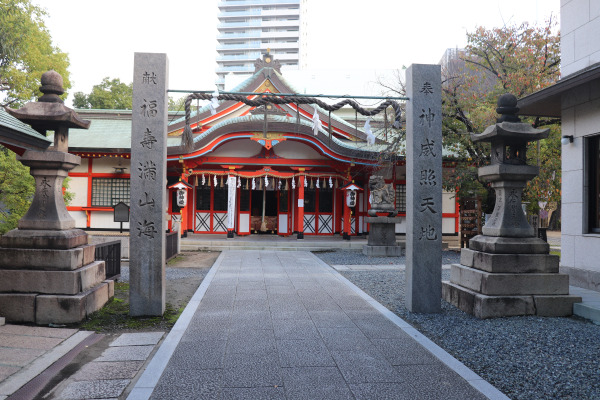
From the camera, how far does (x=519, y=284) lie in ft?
19.7

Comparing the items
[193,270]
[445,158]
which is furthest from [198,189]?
[445,158]

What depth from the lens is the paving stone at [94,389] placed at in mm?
3365

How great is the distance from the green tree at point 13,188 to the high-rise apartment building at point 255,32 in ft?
210

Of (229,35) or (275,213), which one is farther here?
(229,35)

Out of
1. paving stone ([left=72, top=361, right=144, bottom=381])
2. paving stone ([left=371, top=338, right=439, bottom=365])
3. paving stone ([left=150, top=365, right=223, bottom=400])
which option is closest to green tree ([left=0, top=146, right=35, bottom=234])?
paving stone ([left=72, top=361, right=144, bottom=381])

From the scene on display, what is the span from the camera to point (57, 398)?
10.9ft

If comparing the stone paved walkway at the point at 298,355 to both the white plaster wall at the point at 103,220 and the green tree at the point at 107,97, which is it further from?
the green tree at the point at 107,97

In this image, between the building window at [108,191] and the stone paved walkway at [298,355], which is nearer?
the stone paved walkway at [298,355]

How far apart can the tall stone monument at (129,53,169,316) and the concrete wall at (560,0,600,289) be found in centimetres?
753

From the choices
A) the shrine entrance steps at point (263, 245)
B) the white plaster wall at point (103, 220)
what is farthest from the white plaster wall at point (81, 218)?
the shrine entrance steps at point (263, 245)

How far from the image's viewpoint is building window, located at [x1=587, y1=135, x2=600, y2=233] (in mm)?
7488

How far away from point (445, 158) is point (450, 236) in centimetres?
424

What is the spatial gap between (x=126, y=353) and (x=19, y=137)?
357 centimetres

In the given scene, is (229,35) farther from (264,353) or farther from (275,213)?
(264,353)
